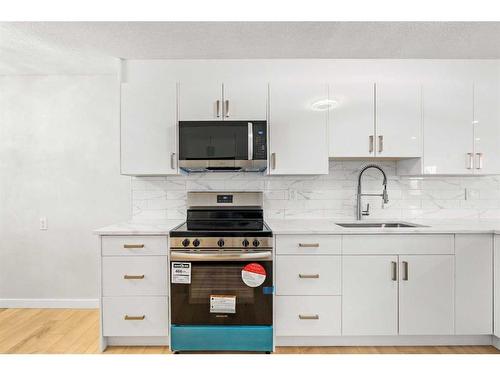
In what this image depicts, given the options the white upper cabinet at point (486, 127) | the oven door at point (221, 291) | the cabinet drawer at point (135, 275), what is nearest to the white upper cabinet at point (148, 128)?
the cabinet drawer at point (135, 275)

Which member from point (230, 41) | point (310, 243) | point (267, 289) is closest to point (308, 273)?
point (310, 243)

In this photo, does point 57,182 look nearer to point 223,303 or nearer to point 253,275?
point 223,303

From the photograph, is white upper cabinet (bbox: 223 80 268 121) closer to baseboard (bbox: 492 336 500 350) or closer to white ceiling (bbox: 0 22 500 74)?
white ceiling (bbox: 0 22 500 74)

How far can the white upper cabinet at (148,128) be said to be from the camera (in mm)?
2609

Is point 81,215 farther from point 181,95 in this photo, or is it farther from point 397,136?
point 397,136

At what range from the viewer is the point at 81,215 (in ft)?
10.5

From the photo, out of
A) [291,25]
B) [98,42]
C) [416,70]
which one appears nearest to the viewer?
[291,25]

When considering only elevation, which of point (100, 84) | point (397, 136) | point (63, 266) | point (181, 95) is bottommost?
point (63, 266)

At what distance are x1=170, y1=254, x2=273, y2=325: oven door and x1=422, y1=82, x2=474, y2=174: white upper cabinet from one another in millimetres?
1538

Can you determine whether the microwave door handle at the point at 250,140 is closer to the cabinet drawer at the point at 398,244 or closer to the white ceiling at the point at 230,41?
the white ceiling at the point at 230,41

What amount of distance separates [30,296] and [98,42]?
7.95 feet

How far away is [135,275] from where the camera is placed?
2.33 m

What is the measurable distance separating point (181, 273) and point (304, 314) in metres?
0.89

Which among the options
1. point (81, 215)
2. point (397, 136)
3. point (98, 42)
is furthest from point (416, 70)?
point (81, 215)
